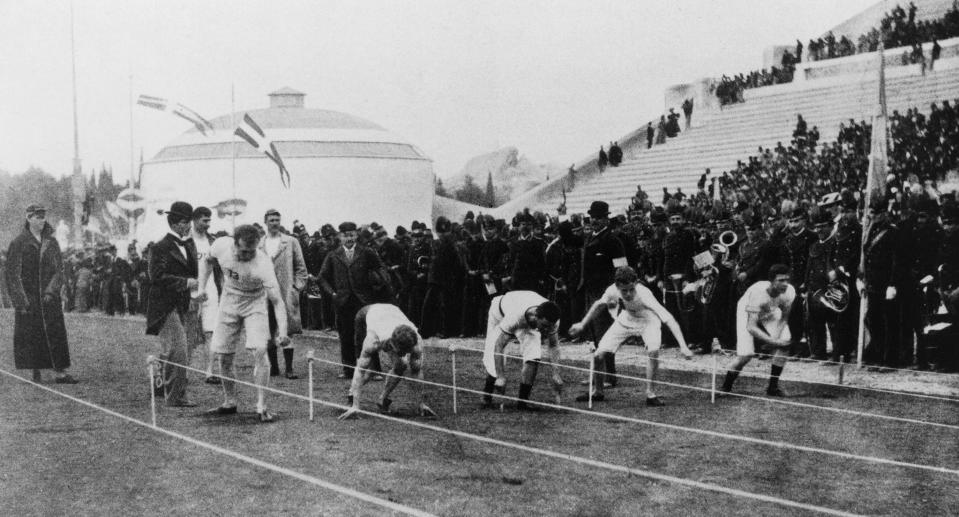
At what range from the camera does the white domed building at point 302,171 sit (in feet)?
135

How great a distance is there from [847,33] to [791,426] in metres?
27.1

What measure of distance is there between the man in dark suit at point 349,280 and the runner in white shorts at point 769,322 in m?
4.21

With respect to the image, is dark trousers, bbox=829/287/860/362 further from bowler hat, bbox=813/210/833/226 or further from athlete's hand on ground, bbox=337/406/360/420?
athlete's hand on ground, bbox=337/406/360/420

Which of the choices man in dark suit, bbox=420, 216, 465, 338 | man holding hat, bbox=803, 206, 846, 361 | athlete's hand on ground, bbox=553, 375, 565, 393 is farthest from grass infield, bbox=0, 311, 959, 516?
man in dark suit, bbox=420, 216, 465, 338

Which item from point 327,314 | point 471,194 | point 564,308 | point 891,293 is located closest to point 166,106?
point 327,314

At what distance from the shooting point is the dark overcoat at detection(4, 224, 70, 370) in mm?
13055

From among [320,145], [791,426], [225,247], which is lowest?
[791,426]

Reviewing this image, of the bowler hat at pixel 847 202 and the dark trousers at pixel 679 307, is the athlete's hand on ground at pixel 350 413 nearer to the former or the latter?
the dark trousers at pixel 679 307

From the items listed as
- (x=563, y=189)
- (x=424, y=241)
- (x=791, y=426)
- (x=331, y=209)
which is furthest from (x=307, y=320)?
(x=331, y=209)

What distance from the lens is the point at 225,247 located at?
1063 cm

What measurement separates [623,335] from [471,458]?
12.3 ft

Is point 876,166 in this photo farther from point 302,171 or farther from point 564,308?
point 302,171

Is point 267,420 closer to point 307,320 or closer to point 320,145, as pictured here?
point 307,320

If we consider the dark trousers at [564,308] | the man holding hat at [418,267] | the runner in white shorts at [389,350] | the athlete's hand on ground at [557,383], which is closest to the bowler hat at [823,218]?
the dark trousers at [564,308]
